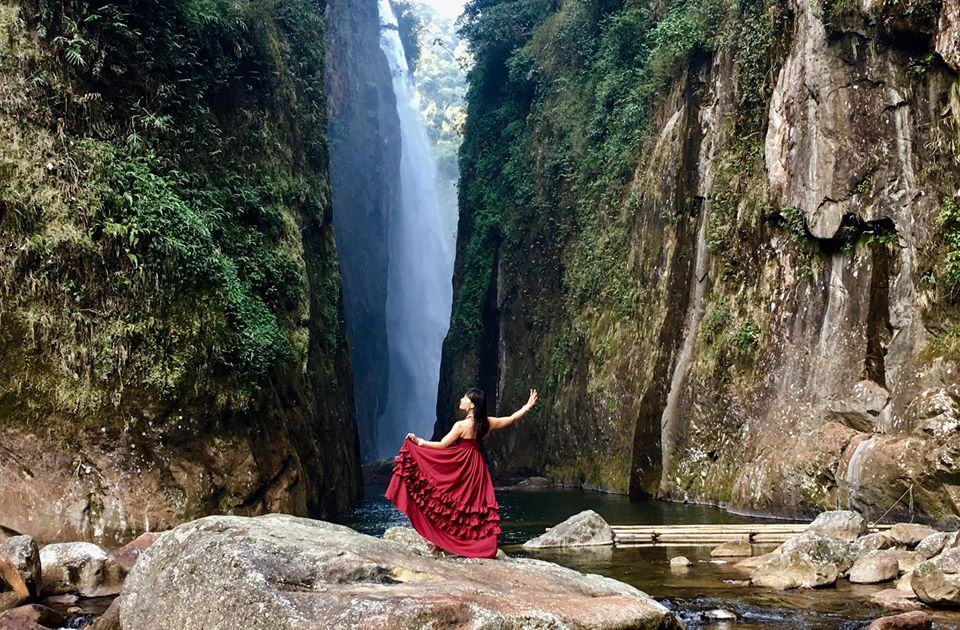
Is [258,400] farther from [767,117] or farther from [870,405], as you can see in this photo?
[767,117]

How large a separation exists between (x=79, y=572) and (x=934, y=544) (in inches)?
372

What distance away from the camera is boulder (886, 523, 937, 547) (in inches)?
434

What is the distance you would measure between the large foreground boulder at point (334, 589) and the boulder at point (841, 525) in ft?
18.9

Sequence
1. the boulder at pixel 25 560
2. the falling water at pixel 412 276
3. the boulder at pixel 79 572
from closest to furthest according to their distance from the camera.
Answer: the boulder at pixel 25 560 < the boulder at pixel 79 572 < the falling water at pixel 412 276

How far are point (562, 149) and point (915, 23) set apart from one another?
17.2 m

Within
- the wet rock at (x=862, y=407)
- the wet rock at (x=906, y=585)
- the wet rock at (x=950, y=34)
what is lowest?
the wet rock at (x=906, y=585)

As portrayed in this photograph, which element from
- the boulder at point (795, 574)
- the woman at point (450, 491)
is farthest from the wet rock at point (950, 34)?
the woman at point (450, 491)

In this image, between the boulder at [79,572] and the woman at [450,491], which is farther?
the boulder at [79,572]

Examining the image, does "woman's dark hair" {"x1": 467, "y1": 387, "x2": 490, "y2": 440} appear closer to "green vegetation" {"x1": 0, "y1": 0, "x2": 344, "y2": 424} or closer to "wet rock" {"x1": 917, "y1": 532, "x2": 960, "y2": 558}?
"wet rock" {"x1": 917, "y1": 532, "x2": 960, "y2": 558}

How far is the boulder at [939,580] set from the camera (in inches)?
324

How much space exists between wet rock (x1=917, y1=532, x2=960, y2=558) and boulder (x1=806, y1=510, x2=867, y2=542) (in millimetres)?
1502

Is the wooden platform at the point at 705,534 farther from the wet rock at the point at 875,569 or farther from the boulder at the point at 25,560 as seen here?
the boulder at the point at 25,560

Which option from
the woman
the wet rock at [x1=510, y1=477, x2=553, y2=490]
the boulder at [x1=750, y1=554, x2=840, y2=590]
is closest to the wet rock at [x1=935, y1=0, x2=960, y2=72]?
the boulder at [x1=750, y1=554, x2=840, y2=590]

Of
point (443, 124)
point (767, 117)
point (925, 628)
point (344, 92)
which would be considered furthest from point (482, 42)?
point (443, 124)
